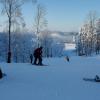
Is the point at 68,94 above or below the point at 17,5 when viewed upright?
below

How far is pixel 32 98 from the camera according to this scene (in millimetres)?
10406

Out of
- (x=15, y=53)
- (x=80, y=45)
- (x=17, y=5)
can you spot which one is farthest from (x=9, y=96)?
(x=80, y=45)

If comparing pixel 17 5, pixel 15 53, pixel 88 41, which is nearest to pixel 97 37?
pixel 88 41

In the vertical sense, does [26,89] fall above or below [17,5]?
below

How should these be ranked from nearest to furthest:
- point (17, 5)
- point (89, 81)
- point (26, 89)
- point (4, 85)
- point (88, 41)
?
1. point (26, 89)
2. point (4, 85)
3. point (89, 81)
4. point (17, 5)
5. point (88, 41)

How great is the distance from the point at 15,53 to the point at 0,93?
74.0 m

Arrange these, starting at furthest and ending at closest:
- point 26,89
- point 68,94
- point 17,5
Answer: point 17,5 → point 26,89 → point 68,94

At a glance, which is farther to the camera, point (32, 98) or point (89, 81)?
point (89, 81)

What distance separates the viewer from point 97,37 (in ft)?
284

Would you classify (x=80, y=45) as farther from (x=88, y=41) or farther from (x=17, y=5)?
(x=17, y=5)

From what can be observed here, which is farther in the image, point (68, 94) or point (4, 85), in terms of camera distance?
point (4, 85)

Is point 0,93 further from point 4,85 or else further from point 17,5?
point 17,5

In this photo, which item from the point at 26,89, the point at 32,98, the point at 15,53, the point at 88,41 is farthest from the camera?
the point at 88,41

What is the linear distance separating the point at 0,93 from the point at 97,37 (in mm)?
77465
